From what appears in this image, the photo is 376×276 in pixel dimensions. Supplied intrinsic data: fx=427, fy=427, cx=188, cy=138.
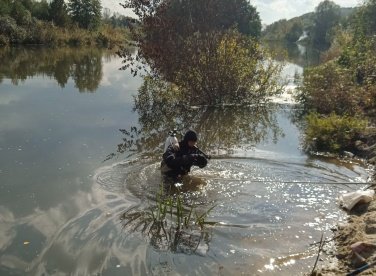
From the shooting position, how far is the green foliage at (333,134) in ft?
37.4

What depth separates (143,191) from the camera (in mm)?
8078

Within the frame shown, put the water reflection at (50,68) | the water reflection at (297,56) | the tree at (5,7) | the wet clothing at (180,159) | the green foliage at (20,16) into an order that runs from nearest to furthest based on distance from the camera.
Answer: the wet clothing at (180,159), the water reflection at (297,56), the water reflection at (50,68), the tree at (5,7), the green foliage at (20,16)

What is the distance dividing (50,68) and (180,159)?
776 inches

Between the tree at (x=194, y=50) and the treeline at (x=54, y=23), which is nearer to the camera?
the tree at (x=194, y=50)

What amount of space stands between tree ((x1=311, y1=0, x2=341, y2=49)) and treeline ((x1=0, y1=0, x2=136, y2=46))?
60726 mm

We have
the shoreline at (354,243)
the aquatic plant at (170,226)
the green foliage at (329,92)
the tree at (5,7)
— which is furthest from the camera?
the tree at (5,7)

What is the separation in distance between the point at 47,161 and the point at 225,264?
549 cm

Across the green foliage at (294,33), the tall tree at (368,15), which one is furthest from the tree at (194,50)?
the green foliage at (294,33)

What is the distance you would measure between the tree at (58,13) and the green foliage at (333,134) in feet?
144

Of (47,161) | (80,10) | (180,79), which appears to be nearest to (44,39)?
(80,10)

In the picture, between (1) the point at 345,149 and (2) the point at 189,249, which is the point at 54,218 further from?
(1) the point at 345,149

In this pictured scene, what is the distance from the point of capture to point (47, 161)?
31.3 feet

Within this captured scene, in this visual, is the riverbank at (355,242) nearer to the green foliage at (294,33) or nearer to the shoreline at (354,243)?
the shoreline at (354,243)

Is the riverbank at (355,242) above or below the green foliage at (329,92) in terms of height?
below
